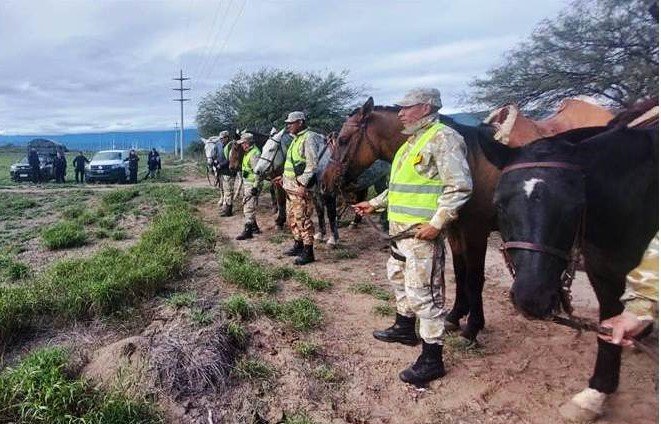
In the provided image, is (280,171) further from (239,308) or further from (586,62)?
(586,62)

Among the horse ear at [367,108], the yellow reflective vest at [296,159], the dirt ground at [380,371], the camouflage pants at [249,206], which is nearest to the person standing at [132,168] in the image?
the camouflage pants at [249,206]

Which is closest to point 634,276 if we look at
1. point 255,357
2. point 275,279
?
point 255,357

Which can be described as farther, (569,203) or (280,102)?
(280,102)

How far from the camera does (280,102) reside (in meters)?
18.6

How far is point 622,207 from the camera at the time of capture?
2396 mm

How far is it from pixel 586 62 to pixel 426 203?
10647 mm

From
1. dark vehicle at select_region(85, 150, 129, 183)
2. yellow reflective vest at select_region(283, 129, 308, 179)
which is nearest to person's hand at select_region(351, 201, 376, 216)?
yellow reflective vest at select_region(283, 129, 308, 179)

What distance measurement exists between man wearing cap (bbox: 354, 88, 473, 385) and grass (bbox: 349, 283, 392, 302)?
182cm

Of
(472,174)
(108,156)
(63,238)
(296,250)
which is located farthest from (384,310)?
(108,156)

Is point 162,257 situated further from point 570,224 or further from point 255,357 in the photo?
point 570,224

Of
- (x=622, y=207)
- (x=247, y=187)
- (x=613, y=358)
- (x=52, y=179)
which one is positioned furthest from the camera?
(x=52, y=179)

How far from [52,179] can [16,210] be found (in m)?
12.7

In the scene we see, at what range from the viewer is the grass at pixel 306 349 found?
149 inches

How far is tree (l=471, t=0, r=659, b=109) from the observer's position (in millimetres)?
10648
